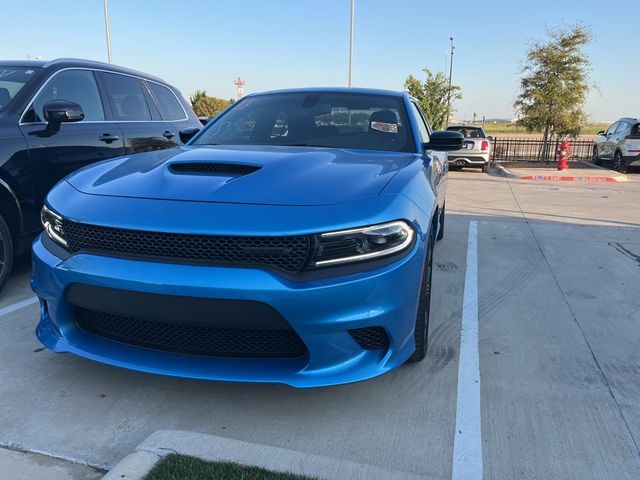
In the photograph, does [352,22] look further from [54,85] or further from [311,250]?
[311,250]

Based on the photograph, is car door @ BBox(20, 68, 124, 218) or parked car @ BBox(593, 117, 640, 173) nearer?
car door @ BBox(20, 68, 124, 218)

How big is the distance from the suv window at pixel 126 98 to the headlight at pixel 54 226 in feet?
9.10

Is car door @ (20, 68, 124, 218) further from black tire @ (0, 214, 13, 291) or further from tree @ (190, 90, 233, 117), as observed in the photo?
tree @ (190, 90, 233, 117)

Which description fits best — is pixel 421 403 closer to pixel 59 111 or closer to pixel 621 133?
pixel 59 111

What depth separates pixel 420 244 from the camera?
A: 8.16ft

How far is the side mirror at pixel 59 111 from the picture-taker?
408 centimetres

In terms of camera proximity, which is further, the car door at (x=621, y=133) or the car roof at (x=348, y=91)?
the car door at (x=621, y=133)

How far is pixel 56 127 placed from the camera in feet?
14.2

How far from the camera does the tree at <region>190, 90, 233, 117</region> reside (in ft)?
116

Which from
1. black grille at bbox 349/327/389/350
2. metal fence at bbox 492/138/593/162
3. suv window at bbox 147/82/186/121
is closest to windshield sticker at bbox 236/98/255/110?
suv window at bbox 147/82/186/121

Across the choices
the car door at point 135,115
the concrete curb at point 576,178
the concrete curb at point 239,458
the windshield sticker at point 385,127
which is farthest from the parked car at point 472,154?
the concrete curb at point 239,458

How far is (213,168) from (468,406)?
5.93 feet

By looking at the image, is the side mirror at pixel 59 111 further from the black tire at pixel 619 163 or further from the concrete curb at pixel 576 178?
the black tire at pixel 619 163

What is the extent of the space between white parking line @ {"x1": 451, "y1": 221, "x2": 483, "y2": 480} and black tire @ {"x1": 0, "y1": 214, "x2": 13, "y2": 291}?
3.32 m
